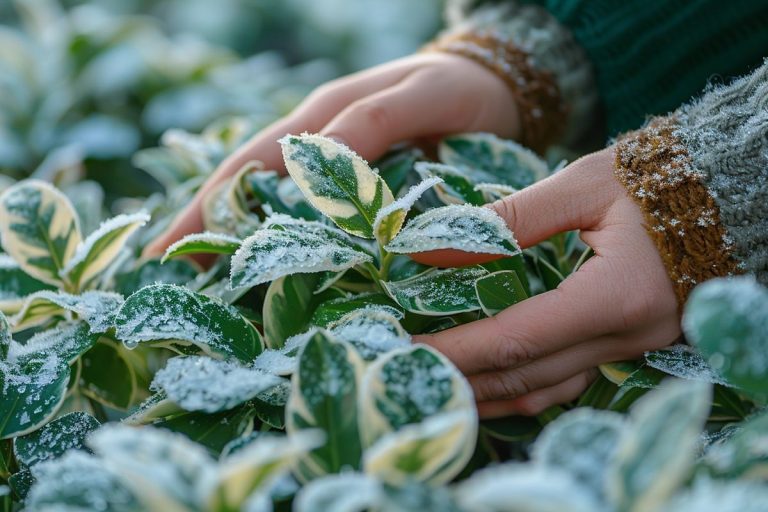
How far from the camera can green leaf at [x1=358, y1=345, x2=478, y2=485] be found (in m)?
0.42

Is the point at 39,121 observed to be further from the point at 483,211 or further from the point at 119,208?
the point at 483,211

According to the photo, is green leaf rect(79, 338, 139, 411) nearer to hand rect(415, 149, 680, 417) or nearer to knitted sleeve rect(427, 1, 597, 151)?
hand rect(415, 149, 680, 417)

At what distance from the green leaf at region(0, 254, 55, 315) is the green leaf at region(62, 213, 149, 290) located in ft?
0.25

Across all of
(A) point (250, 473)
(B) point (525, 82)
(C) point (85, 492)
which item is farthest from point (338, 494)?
(B) point (525, 82)

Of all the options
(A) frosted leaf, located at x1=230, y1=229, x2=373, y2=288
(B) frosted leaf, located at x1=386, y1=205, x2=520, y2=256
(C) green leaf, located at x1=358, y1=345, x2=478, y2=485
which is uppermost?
(B) frosted leaf, located at x1=386, y1=205, x2=520, y2=256

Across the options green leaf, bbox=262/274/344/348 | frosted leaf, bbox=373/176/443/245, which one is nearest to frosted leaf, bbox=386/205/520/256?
frosted leaf, bbox=373/176/443/245

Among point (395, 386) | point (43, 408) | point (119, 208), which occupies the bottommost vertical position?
point (119, 208)

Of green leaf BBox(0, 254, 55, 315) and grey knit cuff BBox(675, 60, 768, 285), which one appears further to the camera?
green leaf BBox(0, 254, 55, 315)

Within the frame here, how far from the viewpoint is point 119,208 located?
4.73 ft

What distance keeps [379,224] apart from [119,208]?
947 mm

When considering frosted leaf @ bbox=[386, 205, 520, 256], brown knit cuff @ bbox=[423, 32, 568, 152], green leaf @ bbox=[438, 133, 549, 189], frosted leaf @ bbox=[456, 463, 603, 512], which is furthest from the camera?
brown knit cuff @ bbox=[423, 32, 568, 152]

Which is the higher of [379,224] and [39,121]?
[379,224]

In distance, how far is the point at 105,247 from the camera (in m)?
0.81

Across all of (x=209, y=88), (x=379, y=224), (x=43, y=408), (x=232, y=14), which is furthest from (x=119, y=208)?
(x=232, y=14)
